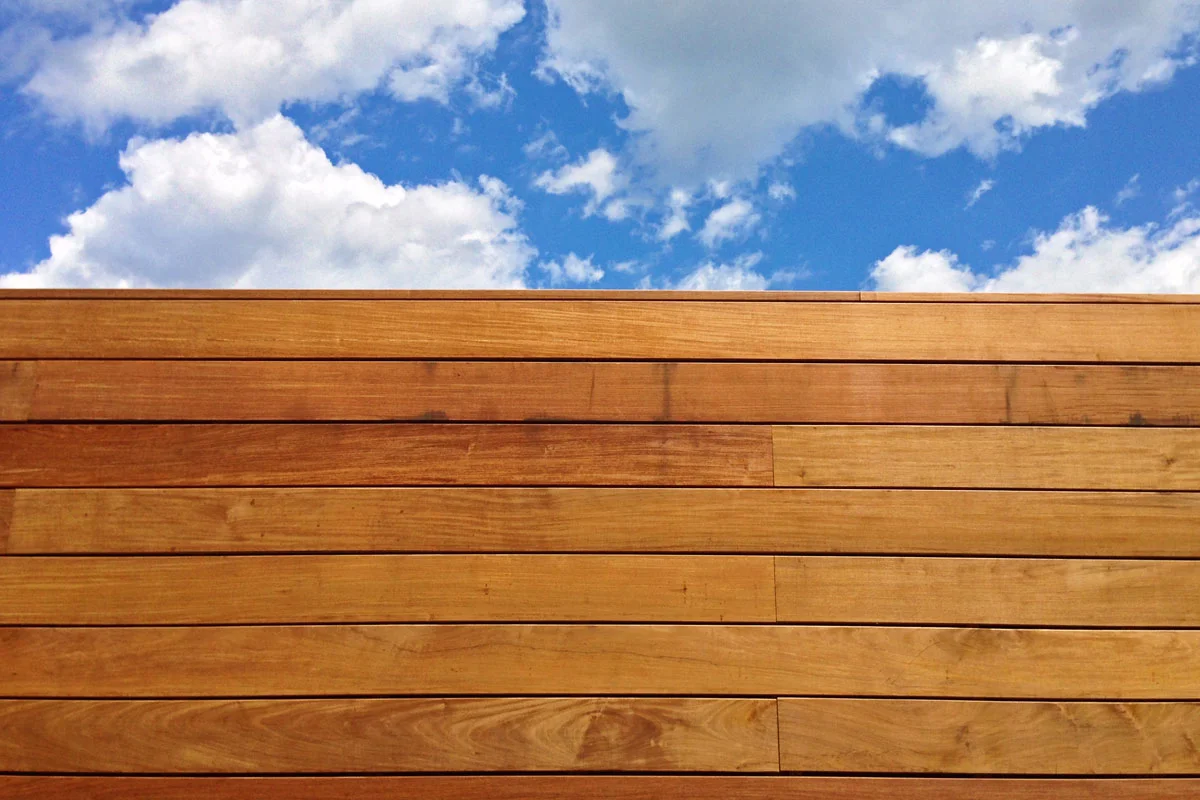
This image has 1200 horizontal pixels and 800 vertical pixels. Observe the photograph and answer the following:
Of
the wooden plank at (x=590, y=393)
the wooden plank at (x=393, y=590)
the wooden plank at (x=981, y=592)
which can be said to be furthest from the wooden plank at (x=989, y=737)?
the wooden plank at (x=590, y=393)

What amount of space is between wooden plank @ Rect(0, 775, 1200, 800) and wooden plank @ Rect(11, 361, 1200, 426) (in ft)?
3.24

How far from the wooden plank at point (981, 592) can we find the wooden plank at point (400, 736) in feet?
1.16

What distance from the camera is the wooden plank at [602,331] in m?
2.53

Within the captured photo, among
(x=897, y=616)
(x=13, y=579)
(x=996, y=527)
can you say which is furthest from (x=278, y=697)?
(x=996, y=527)

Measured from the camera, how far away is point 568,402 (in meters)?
2.47

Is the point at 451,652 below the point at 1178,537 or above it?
below

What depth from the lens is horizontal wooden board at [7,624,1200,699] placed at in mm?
2287

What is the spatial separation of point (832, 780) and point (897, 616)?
1.55 ft

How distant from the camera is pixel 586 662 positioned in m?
2.29

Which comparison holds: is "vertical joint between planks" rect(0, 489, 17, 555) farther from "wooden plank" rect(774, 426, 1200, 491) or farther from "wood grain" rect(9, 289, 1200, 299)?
"wooden plank" rect(774, 426, 1200, 491)

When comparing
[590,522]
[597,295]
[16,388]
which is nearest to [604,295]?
[597,295]

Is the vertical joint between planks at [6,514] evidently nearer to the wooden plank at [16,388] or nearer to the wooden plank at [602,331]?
the wooden plank at [16,388]

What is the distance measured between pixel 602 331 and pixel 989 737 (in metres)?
1.56

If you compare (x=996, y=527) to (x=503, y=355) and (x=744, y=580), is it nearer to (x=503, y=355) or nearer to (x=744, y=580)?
(x=744, y=580)
